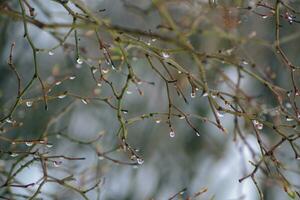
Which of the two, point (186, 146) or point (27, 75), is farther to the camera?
point (186, 146)

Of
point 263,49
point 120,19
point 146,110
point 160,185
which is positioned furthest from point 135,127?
point 263,49

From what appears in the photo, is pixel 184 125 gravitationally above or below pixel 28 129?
above

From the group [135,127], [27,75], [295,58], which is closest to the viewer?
[295,58]

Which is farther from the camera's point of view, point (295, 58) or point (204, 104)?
point (204, 104)

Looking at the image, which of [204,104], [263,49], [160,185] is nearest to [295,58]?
[263,49]

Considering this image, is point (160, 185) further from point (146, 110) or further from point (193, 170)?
point (146, 110)

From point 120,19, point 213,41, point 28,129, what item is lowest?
point 28,129

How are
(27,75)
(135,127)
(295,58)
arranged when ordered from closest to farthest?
(295,58)
(27,75)
(135,127)

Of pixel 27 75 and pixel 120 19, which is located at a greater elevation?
pixel 120 19

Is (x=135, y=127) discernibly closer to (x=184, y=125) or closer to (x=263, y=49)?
(x=184, y=125)
